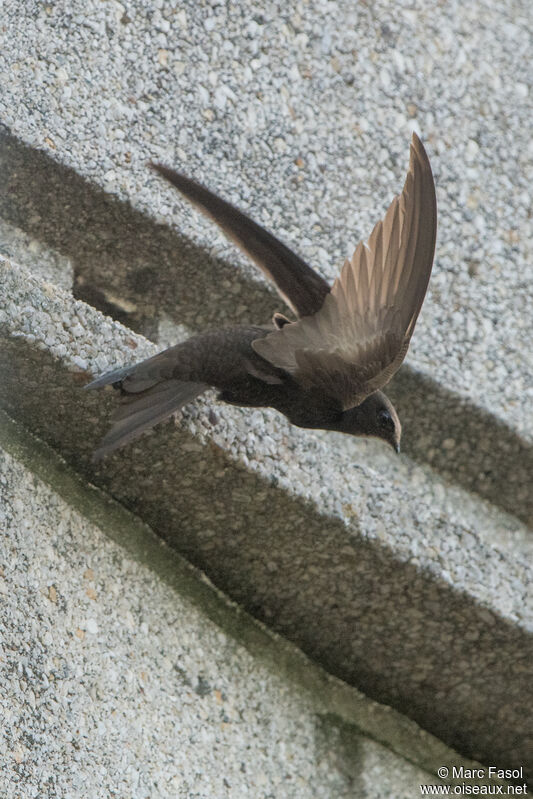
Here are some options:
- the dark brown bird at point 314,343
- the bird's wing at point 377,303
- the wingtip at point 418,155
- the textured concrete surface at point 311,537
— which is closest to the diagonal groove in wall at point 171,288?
the textured concrete surface at point 311,537

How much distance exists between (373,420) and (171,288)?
2.04ft

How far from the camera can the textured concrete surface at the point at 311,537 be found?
77.2 inches

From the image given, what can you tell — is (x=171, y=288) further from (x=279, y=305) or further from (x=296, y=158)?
(x=296, y=158)

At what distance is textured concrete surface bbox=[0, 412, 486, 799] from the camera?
1845mm

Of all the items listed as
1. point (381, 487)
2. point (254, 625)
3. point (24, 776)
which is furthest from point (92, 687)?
point (381, 487)

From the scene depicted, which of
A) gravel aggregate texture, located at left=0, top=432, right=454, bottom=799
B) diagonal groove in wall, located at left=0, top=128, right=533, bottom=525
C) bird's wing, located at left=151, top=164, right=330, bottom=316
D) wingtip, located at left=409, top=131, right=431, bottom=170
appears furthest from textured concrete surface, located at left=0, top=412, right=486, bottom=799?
wingtip, located at left=409, top=131, right=431, bottom=170

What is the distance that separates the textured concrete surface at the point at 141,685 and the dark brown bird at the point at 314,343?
27 cm

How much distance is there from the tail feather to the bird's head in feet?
0.92

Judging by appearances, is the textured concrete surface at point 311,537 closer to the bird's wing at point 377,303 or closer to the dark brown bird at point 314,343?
the dark brown bird at point 314,343

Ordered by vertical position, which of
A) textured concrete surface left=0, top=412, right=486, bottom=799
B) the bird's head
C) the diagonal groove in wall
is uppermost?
the bird's head

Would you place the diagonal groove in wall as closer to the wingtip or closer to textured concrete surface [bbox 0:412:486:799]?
textured concrete surface [bbox 0:412:486:799]

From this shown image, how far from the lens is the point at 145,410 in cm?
188

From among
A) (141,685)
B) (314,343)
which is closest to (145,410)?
(314,343)

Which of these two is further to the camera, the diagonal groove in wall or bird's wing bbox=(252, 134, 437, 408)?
the diagonal groove in wall
